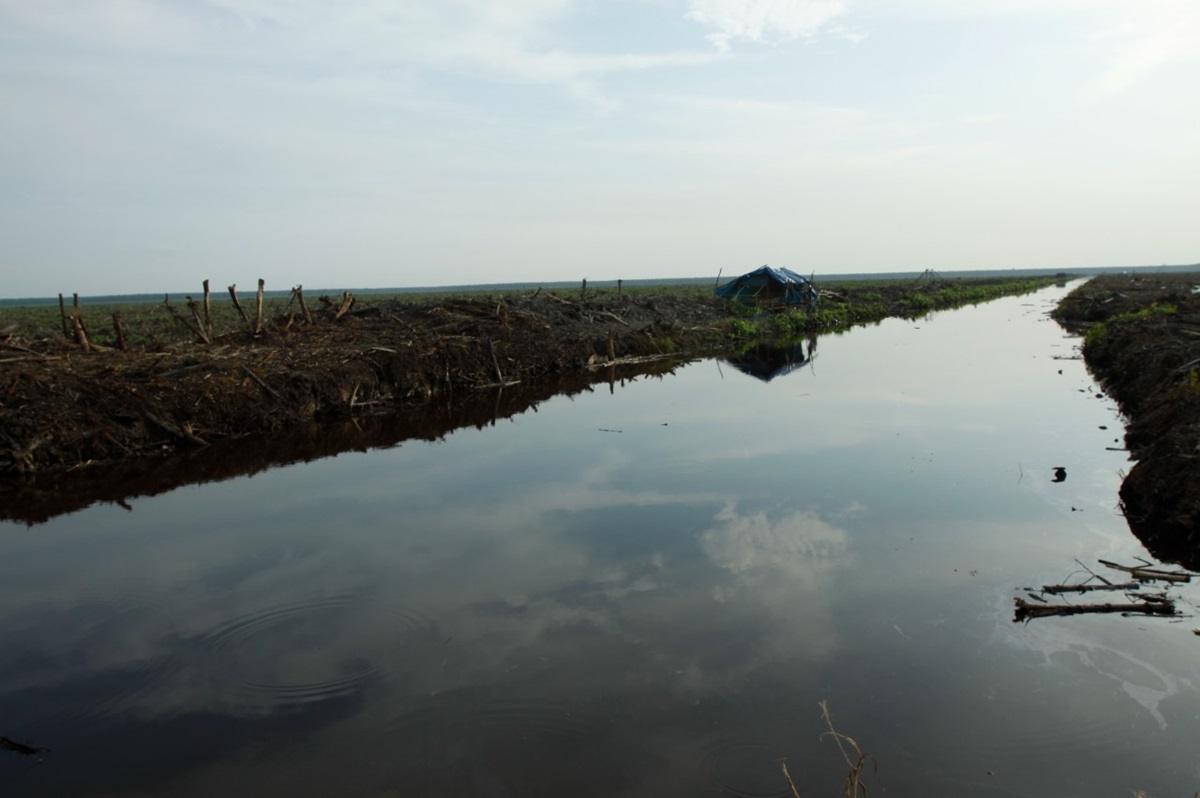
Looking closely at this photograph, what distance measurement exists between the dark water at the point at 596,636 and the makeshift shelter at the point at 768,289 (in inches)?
1154

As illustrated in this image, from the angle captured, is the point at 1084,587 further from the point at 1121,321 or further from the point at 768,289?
the point at 768,289

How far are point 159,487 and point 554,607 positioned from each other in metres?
7.58

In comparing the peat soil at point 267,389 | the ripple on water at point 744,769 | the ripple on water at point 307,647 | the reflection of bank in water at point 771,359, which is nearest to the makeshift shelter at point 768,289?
the reflection of bank in water at point 771,359

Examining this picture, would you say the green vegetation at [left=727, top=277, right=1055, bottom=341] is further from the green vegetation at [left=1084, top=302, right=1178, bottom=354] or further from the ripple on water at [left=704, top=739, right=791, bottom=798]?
the ripple on water at [left=704, top=739, right=791, bottom=798]

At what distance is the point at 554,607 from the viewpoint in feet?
23.2

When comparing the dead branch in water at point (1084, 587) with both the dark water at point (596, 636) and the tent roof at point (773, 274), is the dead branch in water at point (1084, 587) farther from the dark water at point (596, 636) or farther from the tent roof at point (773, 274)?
the tent roof at point (773, 274)

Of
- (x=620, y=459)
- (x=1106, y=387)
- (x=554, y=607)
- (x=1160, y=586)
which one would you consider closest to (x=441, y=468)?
(x=620, y=459)

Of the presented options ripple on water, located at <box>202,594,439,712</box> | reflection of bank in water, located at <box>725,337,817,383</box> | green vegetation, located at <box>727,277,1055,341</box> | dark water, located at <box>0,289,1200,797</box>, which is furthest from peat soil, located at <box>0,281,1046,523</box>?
green vegetation, located at <box>727,277,1055,341</box>

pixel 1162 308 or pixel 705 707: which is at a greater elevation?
pixel 1162 308

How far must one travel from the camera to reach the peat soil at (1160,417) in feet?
26.8

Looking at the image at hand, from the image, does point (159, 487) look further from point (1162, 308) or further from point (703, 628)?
point (1162, 308)

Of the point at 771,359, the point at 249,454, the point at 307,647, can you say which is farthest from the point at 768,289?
the point at 307,647

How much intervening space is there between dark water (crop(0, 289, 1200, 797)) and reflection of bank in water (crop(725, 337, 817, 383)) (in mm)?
10883

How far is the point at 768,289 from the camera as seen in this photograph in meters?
41.3
